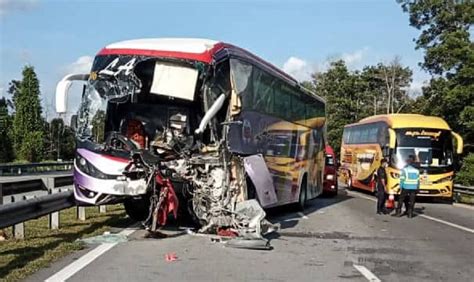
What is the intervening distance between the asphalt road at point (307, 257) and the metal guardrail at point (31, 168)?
3031cm

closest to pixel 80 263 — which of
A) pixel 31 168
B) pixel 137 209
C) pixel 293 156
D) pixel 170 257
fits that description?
pixel 170 257

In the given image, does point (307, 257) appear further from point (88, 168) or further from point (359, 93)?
point (359, 93)

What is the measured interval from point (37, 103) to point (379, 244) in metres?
59.8

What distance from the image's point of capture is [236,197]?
44.0 ft

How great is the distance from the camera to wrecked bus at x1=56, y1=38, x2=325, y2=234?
12945 mm

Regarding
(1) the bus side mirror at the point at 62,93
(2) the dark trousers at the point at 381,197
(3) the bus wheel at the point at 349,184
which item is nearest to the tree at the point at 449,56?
(3) the bus wheel at the point at 349,184

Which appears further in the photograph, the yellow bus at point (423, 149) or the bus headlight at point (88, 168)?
the yellow bus at point (423, 149)


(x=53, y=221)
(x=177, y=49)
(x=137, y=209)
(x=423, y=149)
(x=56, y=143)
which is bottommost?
(x=53, y=221)

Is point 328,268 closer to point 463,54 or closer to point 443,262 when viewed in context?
point 443,262

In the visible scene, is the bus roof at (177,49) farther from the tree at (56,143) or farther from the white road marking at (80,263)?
the tree at (56,143)

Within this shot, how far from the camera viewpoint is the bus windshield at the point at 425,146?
2684cm

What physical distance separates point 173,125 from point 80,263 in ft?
16.3

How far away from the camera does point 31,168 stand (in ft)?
152

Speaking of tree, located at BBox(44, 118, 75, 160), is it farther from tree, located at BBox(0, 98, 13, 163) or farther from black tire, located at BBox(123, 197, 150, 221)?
Answer: black tire, located at BBox(123, 197, 150, 221)
